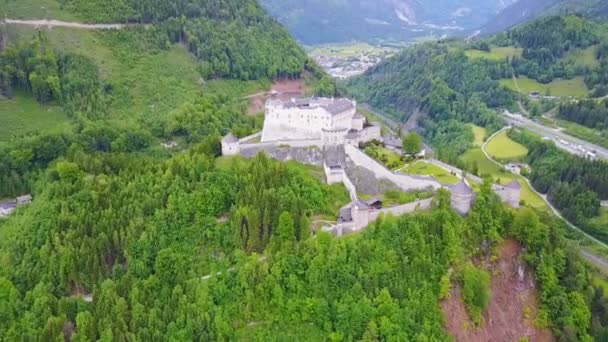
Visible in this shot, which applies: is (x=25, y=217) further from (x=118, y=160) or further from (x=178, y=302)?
(x=178, y=302)

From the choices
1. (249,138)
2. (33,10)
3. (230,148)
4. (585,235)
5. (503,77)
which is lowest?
(585,235)

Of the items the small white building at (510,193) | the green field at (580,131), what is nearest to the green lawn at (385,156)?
the small white building at (510,193)

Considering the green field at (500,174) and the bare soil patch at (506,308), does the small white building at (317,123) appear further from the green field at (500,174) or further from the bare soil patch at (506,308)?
the green field at (500,174)

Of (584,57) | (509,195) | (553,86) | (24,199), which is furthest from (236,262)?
(584,57)

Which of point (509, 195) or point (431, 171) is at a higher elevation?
point (431, 171)

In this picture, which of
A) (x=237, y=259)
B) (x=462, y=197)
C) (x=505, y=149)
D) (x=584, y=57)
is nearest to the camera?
(x=237, y=259)

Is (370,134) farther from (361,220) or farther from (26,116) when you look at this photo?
(26,116)
